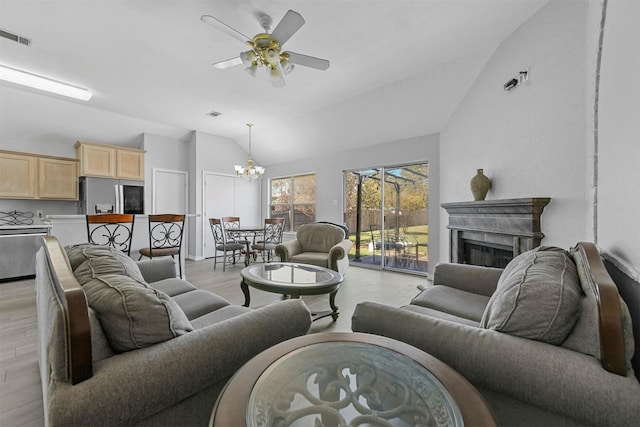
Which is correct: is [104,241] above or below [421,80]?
below

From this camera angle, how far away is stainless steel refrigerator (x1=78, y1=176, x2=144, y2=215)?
4.96m

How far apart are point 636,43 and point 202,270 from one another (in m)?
5.44

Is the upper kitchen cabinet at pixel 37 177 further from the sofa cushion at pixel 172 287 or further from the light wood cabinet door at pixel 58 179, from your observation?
the sofa cushion at pixel 172 287

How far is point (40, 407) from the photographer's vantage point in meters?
1.49

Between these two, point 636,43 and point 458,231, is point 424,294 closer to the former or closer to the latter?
point 636,43

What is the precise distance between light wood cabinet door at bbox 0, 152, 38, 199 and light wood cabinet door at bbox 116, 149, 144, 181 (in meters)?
1.21

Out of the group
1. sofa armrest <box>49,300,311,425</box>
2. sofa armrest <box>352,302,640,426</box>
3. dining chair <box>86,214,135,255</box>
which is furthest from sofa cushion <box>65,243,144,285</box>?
dining chair <box>86,214,135,255</box>

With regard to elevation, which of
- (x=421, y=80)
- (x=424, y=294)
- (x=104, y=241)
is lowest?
(x=424, y=294)

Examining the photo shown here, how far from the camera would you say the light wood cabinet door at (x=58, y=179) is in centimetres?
478

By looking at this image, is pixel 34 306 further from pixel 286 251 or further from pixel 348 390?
pixel 348 390

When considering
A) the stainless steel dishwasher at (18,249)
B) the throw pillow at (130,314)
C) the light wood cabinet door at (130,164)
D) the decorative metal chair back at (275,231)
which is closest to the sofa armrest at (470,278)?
the throw pillow at (130,314)

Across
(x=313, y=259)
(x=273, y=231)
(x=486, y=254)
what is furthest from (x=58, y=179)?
(x=486, y=254)

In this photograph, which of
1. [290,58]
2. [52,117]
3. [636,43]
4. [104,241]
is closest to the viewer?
[636,43]

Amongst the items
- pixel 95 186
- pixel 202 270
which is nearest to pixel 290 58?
pixel 202 270
